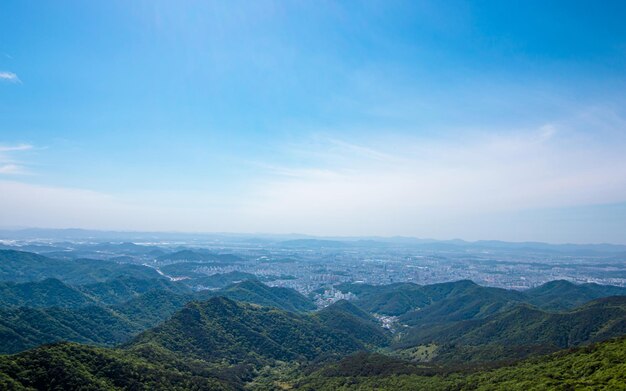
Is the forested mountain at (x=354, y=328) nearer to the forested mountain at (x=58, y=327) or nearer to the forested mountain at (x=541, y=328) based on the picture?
the forested mountain at (x=541, y=328)

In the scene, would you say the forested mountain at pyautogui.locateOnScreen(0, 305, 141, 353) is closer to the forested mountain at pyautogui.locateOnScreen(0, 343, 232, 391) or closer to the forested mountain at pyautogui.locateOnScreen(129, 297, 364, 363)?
the forested mountain at pyautogui.locateOnScreen(129, 297, 364, 363)

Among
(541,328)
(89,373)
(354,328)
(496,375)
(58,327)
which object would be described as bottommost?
(354,328)

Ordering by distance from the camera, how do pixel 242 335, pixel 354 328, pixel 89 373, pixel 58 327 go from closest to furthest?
pixel 89 373, pixel 242 335, pixel 58 327, pixel 354 328

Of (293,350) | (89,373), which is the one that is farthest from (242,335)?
(89,373)

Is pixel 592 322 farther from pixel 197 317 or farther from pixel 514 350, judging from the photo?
pixel 197 317

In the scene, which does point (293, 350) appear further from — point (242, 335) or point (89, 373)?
point (89, 373)

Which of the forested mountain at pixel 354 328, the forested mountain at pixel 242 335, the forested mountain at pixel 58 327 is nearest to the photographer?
the forested mountain at pixel 242 335

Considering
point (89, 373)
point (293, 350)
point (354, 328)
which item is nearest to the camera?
point (89, 373)

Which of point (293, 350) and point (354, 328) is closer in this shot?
point (293, 350)

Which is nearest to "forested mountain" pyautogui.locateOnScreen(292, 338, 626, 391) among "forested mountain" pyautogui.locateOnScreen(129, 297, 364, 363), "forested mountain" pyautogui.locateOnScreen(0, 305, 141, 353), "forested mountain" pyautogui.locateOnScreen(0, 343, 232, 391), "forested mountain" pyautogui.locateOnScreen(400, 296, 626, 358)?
"forested mountain" pyautogui.locateOnScreen(0, 343, 232, 391)

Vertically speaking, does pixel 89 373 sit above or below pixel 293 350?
above

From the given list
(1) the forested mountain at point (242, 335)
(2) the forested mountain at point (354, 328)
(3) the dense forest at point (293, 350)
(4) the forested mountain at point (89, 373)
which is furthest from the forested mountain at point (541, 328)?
(4) the forested mountain at point (89, 373)
